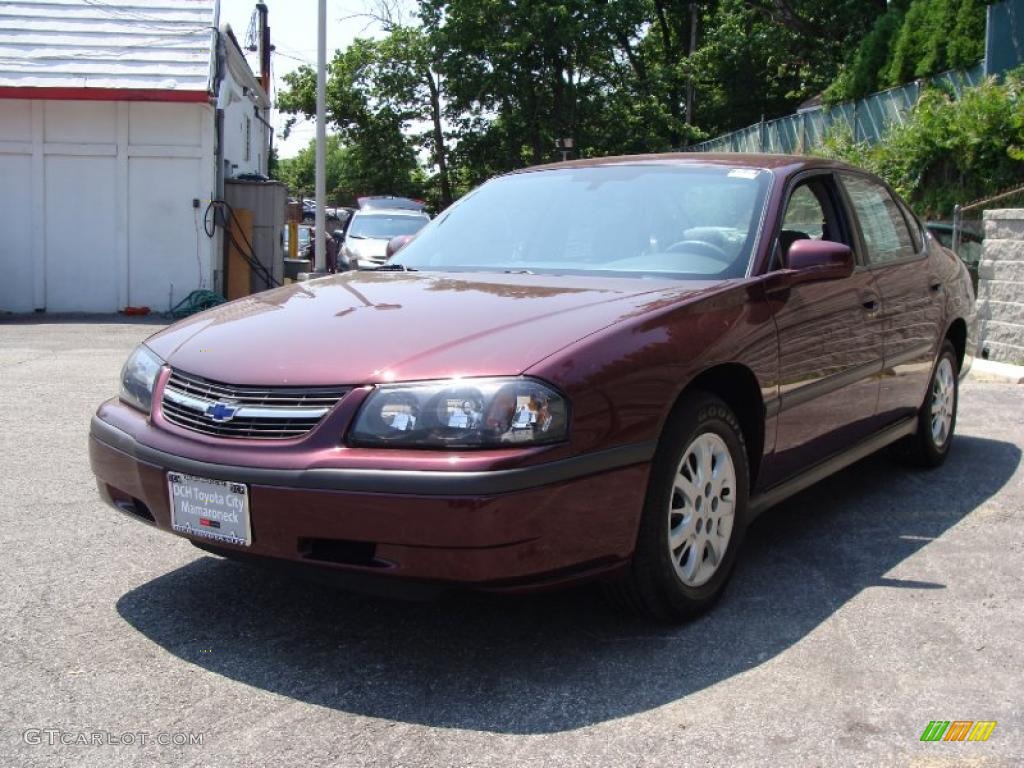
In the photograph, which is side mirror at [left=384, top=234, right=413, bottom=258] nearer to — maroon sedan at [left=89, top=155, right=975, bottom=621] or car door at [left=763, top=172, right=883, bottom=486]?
maroon sedan at [left=89, top=155, right=975, bottom=621]

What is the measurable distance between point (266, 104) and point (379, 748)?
90.2 ft

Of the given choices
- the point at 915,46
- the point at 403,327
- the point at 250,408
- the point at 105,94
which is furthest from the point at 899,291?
the point at 915,46

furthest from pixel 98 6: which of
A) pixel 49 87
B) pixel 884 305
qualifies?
pixel 884 305

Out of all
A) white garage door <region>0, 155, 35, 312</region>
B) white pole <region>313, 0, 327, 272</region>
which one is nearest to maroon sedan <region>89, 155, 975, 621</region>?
white garage door <region>0, 155, 35, 312</region>

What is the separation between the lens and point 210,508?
3.23 meters

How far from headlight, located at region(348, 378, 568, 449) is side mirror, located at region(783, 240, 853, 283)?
146cm

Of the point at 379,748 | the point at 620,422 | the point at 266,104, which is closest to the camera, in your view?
the point at 379,748

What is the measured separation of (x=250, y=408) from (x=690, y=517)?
1.41 meters

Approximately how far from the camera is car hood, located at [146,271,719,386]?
3.16 metres

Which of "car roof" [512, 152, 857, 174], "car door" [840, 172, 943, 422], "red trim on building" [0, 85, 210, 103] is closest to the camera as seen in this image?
"car roof" [512, 152, 857, 174]

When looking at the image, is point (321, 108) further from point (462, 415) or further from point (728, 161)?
point (462, 415)

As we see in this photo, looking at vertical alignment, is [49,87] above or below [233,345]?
above

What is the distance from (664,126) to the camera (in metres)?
38.7

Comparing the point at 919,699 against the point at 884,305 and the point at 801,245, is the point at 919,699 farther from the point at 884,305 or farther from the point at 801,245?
the point at 884,305
